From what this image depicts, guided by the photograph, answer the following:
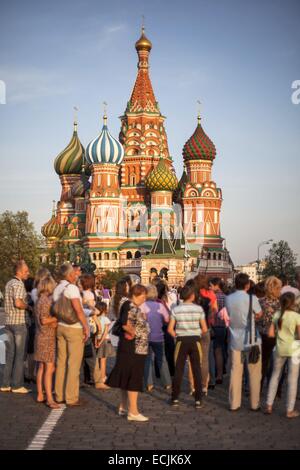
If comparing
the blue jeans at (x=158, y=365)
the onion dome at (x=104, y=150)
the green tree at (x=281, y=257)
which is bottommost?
the blue jeans at (x=158, y=365)

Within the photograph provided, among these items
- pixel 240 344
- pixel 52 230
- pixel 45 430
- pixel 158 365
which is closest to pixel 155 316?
pixel 158 365

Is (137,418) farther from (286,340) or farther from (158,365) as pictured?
(158,365)

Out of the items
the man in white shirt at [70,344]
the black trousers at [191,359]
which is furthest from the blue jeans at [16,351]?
the black trousers at [191,359]

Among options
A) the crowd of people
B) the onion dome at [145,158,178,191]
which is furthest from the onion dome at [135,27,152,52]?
the crowd of people

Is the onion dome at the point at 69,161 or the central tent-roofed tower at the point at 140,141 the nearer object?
the central tent-roofed tower at the point at 140,141

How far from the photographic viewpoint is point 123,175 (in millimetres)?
84875

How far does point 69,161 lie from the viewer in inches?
3595

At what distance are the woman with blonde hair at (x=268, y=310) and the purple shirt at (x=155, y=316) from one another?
1.71 m

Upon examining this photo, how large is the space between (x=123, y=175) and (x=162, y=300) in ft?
239

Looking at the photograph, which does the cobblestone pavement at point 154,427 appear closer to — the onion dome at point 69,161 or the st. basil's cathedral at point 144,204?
the st. basil's cathedral at point 144,204

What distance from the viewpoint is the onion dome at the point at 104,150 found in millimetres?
Result: 79688
